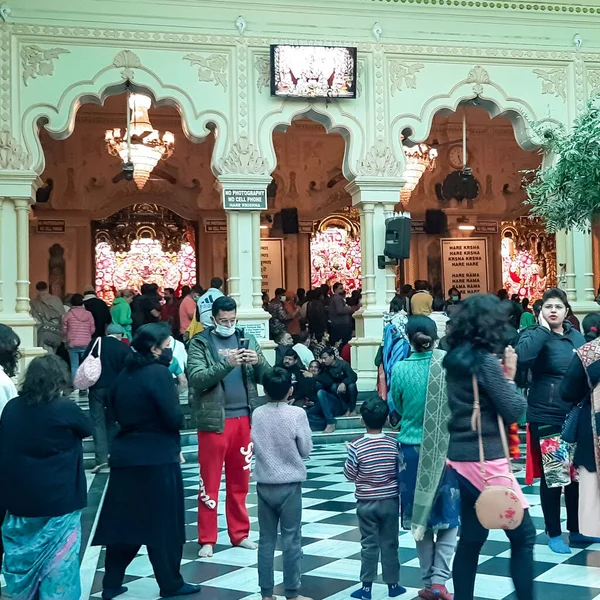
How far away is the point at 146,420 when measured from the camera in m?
4.25

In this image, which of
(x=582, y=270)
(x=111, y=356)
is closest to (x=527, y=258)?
(x=582, y=270)

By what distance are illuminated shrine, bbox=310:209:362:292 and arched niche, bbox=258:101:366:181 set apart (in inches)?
213

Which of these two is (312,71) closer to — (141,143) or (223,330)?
(141,143)

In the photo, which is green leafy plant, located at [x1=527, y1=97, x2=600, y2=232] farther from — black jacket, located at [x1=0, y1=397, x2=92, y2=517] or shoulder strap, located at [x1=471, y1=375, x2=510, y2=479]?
black jacket, located at [x1=0, y1=397, x2=92, y2=517]

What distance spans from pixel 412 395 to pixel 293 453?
0.65 m

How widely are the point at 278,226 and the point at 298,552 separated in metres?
12.8

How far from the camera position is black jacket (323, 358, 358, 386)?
1017 centimetres

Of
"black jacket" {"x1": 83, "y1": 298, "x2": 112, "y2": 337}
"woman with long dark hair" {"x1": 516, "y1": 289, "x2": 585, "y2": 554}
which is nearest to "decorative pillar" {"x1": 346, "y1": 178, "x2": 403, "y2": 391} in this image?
"black jacket" {"x1": 83, "y1": 298, "x2": 112, "y2": 337}

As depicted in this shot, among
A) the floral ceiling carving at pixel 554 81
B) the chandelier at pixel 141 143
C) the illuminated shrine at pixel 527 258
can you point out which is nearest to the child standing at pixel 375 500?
the chandelier at pixel 141 143

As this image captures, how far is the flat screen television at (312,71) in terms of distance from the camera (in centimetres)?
1131

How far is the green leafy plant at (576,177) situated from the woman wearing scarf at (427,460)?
3701mm

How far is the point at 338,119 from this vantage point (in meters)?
11.6

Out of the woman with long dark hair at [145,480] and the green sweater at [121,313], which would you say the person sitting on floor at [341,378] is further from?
the woman with long dark hair at [145,480]

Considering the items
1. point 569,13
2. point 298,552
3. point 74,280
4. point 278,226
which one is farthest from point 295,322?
point 298,552
